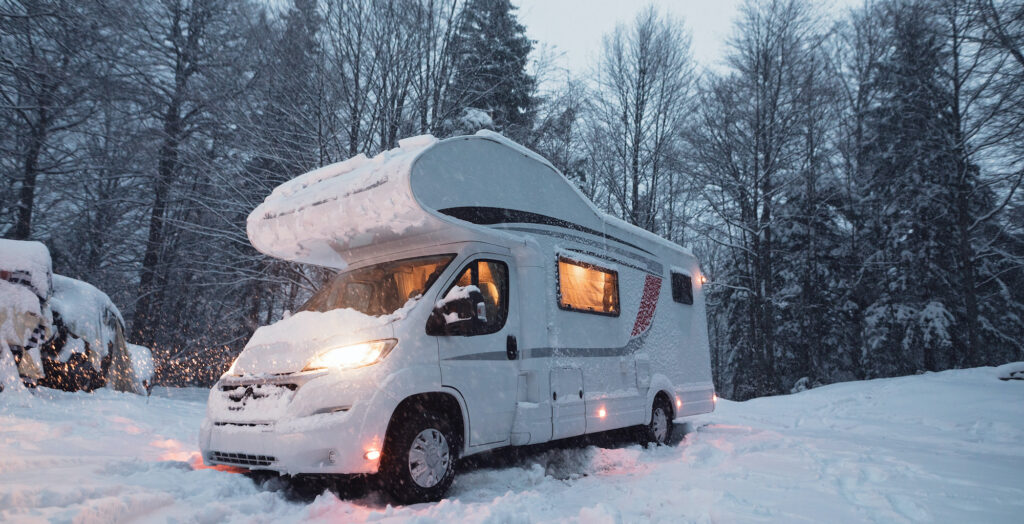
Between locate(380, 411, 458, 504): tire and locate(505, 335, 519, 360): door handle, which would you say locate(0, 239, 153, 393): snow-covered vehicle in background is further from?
locate(505, 335, 519, 360): door handle

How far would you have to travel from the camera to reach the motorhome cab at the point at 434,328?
4.32m

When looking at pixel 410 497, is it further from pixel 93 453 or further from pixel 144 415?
pixel 144 415

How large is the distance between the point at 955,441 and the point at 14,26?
16.8 meters

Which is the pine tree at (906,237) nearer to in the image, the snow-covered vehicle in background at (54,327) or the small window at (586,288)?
the small window at (586,288)

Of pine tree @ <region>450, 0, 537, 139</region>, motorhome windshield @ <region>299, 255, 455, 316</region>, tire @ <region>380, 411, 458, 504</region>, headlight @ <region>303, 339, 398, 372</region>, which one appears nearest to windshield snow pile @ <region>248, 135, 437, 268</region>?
motorhome windshield @ <region>299, 255, 455, 316</region>

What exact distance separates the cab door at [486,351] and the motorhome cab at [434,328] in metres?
0.02

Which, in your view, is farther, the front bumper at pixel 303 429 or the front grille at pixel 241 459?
the front grille at pixel 241 459

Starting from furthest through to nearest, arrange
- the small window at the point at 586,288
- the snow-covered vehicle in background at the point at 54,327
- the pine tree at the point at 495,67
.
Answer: the pine tree at the point at 495,67 < the snow-covered vehicle in background at the point at 54,327 < the small window at the point at 586,288

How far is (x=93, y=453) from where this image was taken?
5.10 m

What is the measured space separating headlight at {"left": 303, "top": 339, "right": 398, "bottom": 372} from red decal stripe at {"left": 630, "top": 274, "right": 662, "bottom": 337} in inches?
157

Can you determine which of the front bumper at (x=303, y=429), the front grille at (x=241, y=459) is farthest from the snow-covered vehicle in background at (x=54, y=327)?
the front bumper at (x=303, y=429)

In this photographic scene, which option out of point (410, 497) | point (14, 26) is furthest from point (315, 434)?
point (14, 26)

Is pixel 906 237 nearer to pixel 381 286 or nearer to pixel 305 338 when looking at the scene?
pixel 381 286

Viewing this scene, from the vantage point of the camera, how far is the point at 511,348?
5.54 meters
